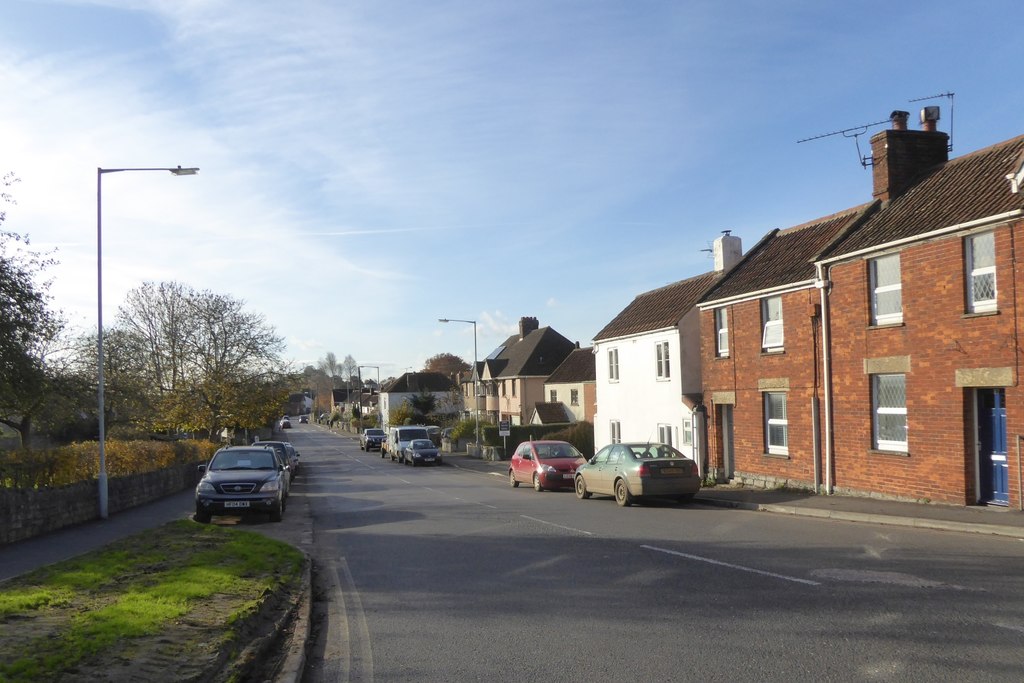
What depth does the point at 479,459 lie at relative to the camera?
50219 mm

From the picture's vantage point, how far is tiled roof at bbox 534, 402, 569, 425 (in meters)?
57.8

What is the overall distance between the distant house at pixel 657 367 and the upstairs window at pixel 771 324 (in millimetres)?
3363

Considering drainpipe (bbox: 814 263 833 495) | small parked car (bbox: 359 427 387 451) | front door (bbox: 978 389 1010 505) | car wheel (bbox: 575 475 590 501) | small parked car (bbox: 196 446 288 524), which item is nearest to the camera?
front door (bbox: 978 389 1010 505)

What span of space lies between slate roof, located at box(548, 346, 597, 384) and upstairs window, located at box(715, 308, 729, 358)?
105ft

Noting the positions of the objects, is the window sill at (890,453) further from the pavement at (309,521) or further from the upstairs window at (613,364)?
the upstairs window at (613,364)

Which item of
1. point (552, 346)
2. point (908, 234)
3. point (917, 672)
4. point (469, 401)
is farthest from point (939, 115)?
point (469, 401)

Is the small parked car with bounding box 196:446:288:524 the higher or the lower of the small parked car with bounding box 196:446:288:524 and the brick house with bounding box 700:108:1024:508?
the lower

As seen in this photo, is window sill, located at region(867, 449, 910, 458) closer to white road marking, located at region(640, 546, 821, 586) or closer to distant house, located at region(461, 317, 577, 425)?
white road marking, located at region(640, 546, 821, 586)

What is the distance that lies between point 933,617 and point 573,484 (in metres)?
18.0

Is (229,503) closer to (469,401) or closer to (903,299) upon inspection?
(903,299)

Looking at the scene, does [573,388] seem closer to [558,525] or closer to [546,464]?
[546,464]

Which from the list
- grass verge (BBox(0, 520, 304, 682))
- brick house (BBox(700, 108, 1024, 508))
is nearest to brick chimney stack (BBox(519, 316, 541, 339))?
brick house (BBox(700, 108, 1024, 508))

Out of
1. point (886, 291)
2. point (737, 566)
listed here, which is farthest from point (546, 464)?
point (737, 566)

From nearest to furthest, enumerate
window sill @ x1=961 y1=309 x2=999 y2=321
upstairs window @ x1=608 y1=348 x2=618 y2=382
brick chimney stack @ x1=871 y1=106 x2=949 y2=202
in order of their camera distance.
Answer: window sill @ x1=961 y1=309 x2=999 y2=321 → brick chimney stack @ x1=871 y1=106 x2=949 y2=202 → upstairs window @ x1=608 y1=348 x2=618 y2=382
